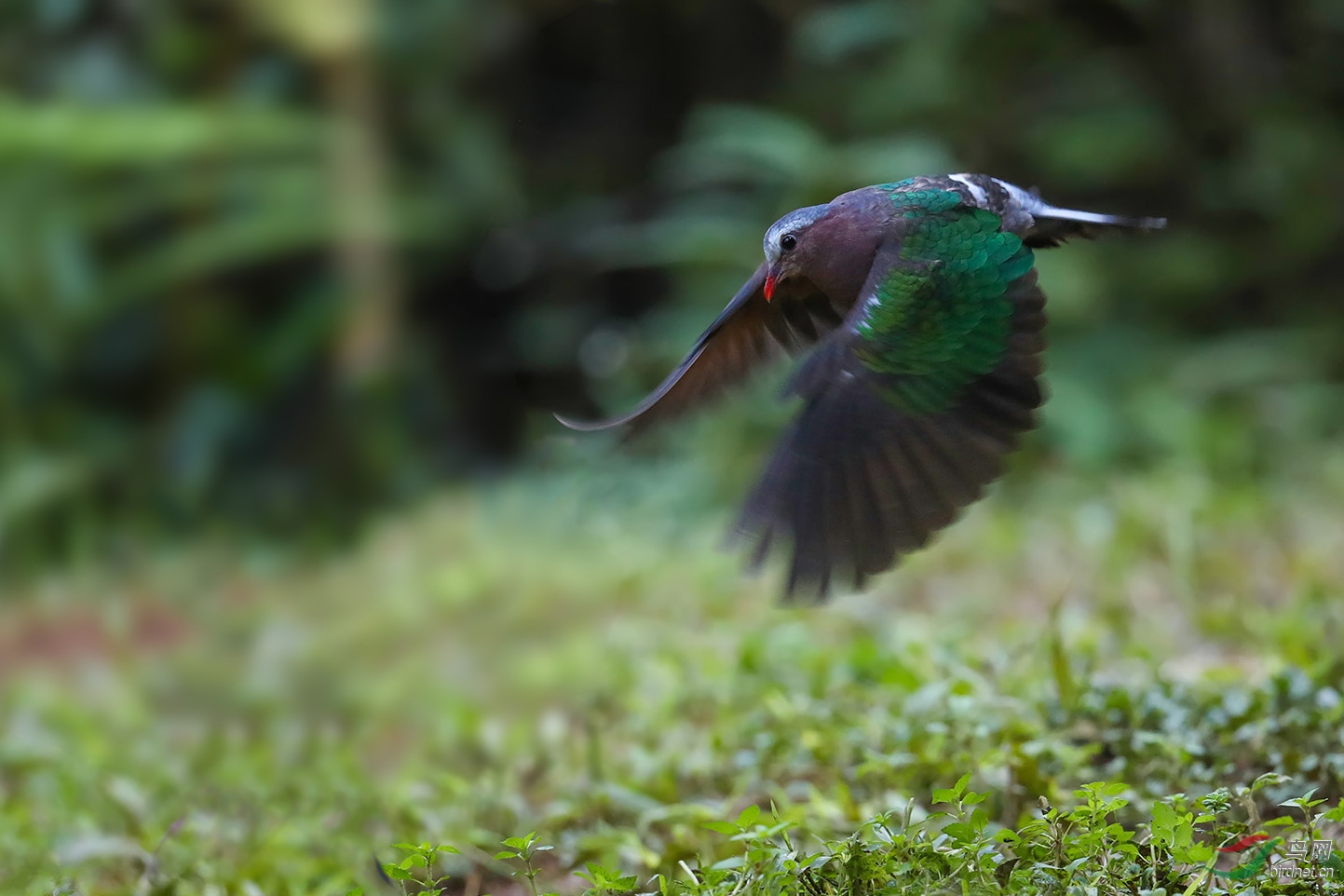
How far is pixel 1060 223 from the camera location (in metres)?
1.65

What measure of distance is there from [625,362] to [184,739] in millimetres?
2232

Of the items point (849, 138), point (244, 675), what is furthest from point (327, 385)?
point (849, 138)

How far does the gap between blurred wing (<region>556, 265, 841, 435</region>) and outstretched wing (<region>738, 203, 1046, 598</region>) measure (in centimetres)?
26

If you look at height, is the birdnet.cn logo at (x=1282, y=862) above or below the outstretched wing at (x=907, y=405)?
below

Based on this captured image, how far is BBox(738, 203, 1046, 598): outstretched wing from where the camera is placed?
4.26 ft

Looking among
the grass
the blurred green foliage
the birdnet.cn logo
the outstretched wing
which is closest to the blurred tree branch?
the blurred green foliage

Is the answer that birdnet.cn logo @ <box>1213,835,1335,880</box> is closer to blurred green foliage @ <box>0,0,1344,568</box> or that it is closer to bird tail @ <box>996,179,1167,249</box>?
bird tail @ <box>996,179,1167,249</box>

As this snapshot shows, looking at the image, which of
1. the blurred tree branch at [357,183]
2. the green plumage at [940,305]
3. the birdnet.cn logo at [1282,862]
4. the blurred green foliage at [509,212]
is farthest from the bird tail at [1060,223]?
the blurred tree branch at [357,183]

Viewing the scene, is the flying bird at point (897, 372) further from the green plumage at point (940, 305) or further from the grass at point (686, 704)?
the grass at point (686, 704)

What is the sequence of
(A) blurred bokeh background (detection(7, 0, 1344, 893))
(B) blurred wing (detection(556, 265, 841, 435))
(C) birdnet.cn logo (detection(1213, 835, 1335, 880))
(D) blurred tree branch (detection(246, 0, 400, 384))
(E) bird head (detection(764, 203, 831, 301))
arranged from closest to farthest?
(C) birdnet.cn logo (detection(1213, 835, 1335, 880)) → (E) bird head (detection(764, 203, 831, 301)) → (B) blurred wing (detection(556, 265, 841, 435)) → (A) blurred bokeh background (detection(7, 0, 1344, 893)) → (D) blurred tree branch (detection(246, 0, 400, 384))

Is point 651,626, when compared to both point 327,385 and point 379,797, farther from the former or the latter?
point 327,385

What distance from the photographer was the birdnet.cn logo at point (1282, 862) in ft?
3.87

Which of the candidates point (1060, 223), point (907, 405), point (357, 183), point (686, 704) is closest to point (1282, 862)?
point (907, 405)

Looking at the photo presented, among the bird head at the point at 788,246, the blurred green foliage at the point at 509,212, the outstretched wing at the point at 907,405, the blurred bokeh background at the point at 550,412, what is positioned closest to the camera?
the outstretched wing at the point at 907,405
